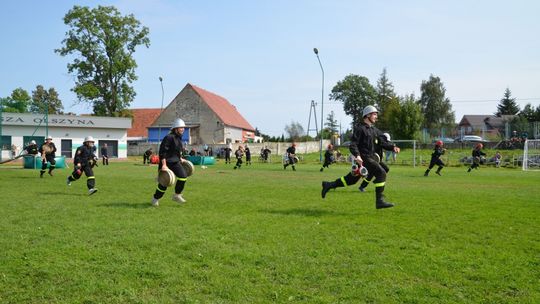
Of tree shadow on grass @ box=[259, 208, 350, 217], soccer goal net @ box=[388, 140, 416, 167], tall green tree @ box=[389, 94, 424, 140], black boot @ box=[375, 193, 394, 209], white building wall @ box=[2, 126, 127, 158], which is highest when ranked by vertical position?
tall green tree @ box=[389, 94, 424, 140]

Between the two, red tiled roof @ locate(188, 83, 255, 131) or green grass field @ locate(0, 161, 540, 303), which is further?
red tiled roof @ locate(188, 83, 255, 131)

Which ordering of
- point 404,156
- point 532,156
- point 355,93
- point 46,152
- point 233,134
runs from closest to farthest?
point 46,152, point 532,156, point 404,156, point 233,134, point 355,93

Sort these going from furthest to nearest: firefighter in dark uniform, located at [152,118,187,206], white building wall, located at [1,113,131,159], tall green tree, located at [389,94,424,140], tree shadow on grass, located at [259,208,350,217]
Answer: tall green tree, located at [389,94,424,140]
white building wall, located at [1,113,131,159]
firefighter in dark uniform, located at [152,118,187,206]
tree shadow on grass, located at [259,208,350,217]

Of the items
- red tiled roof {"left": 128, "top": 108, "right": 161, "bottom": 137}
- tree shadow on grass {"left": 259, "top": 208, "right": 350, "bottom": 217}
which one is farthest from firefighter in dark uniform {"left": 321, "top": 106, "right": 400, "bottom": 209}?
red tiled roof {"left": 128, "top": 108, "right": 161, "bottom": 137}

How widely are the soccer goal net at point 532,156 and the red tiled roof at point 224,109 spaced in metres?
42.0

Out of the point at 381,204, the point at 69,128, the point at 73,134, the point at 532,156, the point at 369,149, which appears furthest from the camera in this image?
the point at 73,134

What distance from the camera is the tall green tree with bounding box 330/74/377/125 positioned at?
95312 mm

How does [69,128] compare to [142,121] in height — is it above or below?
below

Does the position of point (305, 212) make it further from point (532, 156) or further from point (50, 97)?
point (50, 97)

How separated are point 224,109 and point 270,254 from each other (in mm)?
70497

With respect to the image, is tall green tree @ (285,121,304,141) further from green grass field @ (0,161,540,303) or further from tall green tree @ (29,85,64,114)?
green grass field @ (0,161,540,303)

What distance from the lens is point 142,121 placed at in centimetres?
7694

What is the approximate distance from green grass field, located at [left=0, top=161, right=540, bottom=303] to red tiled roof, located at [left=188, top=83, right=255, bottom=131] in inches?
2347

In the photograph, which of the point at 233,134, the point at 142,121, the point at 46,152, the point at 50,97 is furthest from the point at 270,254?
the point at 50,97
